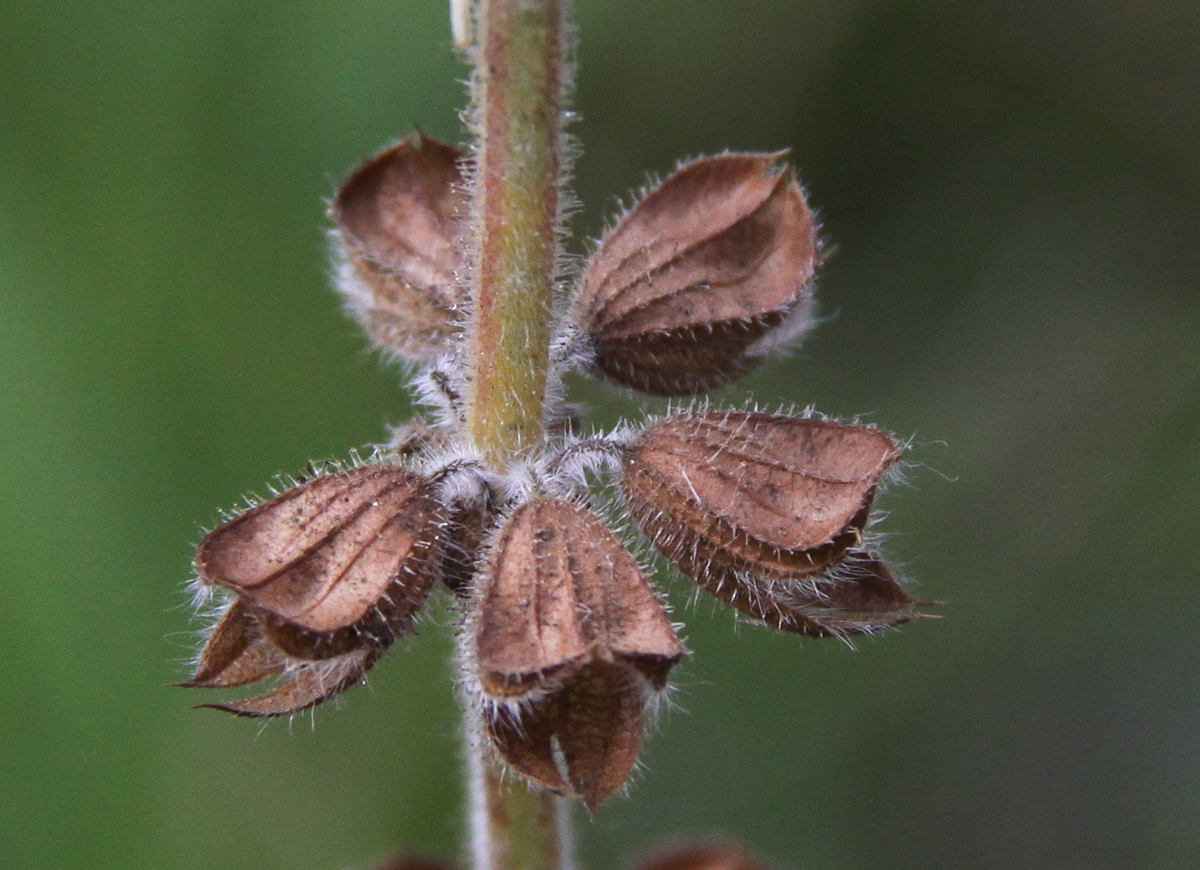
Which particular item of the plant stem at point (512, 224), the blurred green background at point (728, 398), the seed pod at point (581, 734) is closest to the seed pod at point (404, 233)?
the plant stem at point (512, 224)

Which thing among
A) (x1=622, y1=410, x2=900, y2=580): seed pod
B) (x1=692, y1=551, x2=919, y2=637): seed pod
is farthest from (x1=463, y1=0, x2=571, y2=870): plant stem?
(x1=692, y1=551, x2=919, y2=637): seed pod

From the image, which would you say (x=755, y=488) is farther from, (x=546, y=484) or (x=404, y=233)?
(x=404, y=233)

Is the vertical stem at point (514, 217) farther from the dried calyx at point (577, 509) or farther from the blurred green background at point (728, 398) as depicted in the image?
the blurred green background at point (728, 398)

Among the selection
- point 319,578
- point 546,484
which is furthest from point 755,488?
point 319,578

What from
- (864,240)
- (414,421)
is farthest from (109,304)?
(864,240)

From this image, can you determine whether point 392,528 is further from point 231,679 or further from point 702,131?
point 702,131

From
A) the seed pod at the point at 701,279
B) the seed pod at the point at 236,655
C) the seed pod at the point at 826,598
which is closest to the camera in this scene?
the seed pod at the point at 236,655

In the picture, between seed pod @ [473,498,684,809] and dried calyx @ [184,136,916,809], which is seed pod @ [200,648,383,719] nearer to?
dried calyx @ [184,136,916,809]
